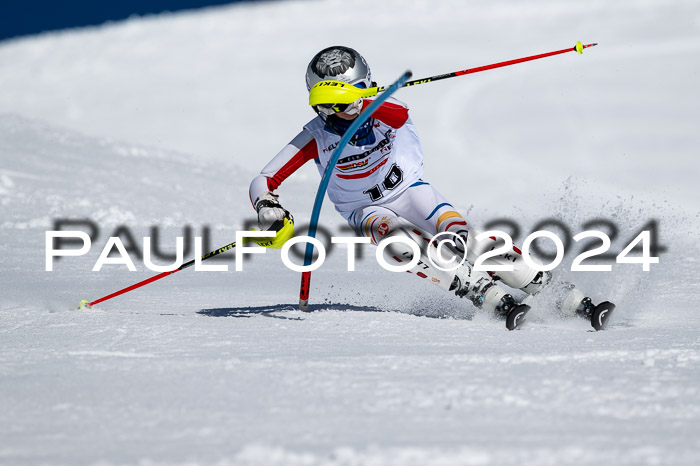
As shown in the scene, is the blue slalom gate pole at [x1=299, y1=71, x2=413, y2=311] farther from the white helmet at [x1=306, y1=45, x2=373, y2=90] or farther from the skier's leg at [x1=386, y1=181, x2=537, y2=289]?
the skier's leg at [x1=386, y1=181, x2=537, y2=289]

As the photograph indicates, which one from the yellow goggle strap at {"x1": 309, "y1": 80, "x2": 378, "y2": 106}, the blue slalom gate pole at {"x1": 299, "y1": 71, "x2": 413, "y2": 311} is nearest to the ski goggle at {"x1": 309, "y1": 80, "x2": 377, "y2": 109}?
the yellow goggle strap at {"x1": 309, "y1": 80, "x2": 378, "y2": 106}

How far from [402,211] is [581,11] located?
66.7 ft

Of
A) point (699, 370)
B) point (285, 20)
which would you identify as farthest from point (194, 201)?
point (285, 20)

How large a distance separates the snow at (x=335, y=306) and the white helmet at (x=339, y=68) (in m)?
1.11

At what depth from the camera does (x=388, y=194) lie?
171 inches

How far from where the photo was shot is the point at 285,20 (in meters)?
24.2

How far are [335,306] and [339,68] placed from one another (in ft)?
4.39

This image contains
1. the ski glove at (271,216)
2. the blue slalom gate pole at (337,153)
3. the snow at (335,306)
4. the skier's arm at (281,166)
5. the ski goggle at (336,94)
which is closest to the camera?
the snow at (335,306)

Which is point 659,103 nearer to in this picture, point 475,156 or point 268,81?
point 475,156

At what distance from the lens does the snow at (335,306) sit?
2197mm

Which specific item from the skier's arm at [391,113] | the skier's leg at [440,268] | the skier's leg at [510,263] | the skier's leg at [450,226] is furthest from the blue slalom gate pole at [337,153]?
the skier's leg at [510,263]

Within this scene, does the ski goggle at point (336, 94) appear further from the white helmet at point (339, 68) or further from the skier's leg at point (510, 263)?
the skier's leg at point (510, 263)

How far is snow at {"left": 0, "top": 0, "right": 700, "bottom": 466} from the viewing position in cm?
220

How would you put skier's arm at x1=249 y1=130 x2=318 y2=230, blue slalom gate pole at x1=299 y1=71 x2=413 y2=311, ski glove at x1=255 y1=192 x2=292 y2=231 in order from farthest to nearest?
1. skier's arm at x1=249 y1=130 x2=318 y2=230
2. ski glove at x1=255 y1=192 x2=292 y2=231
3. blue slalom gate pole at x1=299 y1=71 x2=413 y2=311
